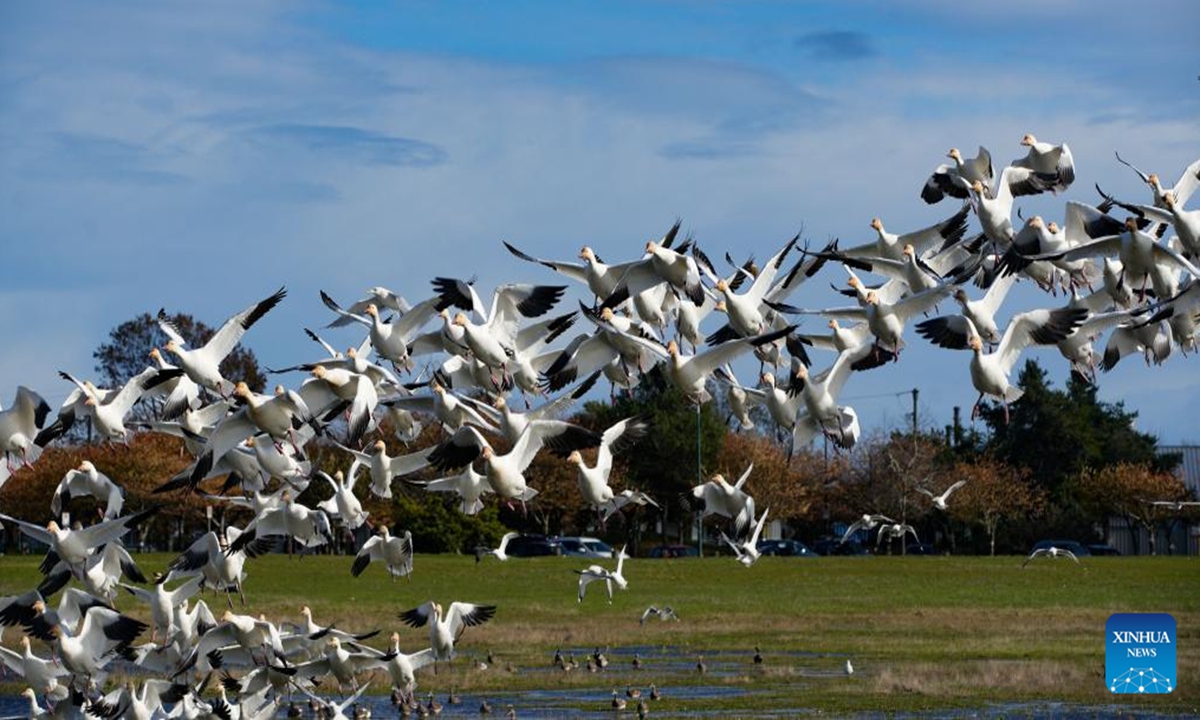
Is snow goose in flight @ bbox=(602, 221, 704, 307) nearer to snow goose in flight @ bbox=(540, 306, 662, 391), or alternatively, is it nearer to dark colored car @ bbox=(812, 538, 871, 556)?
snow goose in flight @ bbox=(540, 306, 662, 391)

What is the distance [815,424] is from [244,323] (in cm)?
515

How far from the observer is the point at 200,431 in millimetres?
16625

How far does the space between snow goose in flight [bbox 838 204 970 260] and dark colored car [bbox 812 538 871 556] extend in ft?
270

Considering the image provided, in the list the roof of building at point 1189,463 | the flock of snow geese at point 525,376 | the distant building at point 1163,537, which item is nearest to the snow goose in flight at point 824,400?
the flock of snow geese at point 525,376

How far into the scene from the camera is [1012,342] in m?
14.7

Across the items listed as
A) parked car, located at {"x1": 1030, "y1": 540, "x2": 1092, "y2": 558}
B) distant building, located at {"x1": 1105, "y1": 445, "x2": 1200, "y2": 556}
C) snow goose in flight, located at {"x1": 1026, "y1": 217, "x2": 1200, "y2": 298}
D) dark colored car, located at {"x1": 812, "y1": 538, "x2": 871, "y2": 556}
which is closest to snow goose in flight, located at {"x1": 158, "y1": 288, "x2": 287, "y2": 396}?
snow goose in flight, located at {"x1": 1026, "y1": 217, "x2": 1200, "y2": 298}

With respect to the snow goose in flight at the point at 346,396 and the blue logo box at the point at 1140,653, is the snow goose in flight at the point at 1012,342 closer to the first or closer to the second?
the snow goose in flight at the point at 346,396

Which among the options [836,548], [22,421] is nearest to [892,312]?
[22,421]

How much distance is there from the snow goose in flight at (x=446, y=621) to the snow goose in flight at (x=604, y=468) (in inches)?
213

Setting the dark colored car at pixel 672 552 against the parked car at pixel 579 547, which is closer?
the parked car at pixel 579 547

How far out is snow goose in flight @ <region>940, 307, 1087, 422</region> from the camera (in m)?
14.3

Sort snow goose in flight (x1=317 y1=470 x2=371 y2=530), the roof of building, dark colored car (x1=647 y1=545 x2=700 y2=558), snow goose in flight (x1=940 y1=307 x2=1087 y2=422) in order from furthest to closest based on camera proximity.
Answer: the roof of building → dark colored car (x1=647 y1=545 x2=700 y2=558) → snow goose in flight (x1=317 y1=470 x2=371 y2=530) → snow goose in flight (x1=940 y1=307 x2=1087 y2=422)

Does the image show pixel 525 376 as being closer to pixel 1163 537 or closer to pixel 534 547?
pixel 534 547

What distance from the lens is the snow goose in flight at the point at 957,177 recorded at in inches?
656
